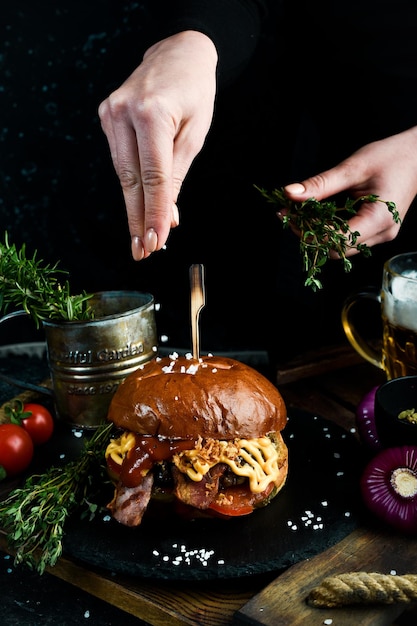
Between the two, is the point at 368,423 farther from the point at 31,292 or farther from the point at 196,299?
the point at 31,292

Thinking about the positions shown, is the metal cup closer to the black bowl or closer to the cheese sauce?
the cheese sauce

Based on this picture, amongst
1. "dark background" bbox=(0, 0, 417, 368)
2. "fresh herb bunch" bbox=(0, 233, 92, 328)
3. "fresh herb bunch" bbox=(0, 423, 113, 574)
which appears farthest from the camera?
"dark background" bbox=(0, 0, 417, 368)

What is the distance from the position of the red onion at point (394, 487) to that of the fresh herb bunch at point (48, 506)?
2.19ft

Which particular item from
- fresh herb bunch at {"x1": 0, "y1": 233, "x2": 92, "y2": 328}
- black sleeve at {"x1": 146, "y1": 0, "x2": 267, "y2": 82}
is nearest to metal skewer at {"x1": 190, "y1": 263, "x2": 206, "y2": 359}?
fresh herb bunch at {"x1": 0, "y1": 233, "x2": 92, "y2": 328}

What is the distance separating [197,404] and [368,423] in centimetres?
59

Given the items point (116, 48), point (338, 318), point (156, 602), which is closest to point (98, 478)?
point (156, 602)

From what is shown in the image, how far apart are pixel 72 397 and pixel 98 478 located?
376 mm

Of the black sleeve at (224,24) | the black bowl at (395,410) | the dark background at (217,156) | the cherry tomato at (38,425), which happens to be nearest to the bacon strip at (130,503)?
the cherry tomato at (38,425)

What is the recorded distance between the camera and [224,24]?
253cm

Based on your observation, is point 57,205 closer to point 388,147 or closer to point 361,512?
point 388,147

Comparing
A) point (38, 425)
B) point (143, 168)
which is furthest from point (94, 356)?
point (143, 168)

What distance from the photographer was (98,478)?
1965 mm

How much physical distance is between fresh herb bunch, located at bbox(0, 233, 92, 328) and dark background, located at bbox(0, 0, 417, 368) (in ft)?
3.17

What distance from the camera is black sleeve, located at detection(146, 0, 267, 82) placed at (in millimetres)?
2408
